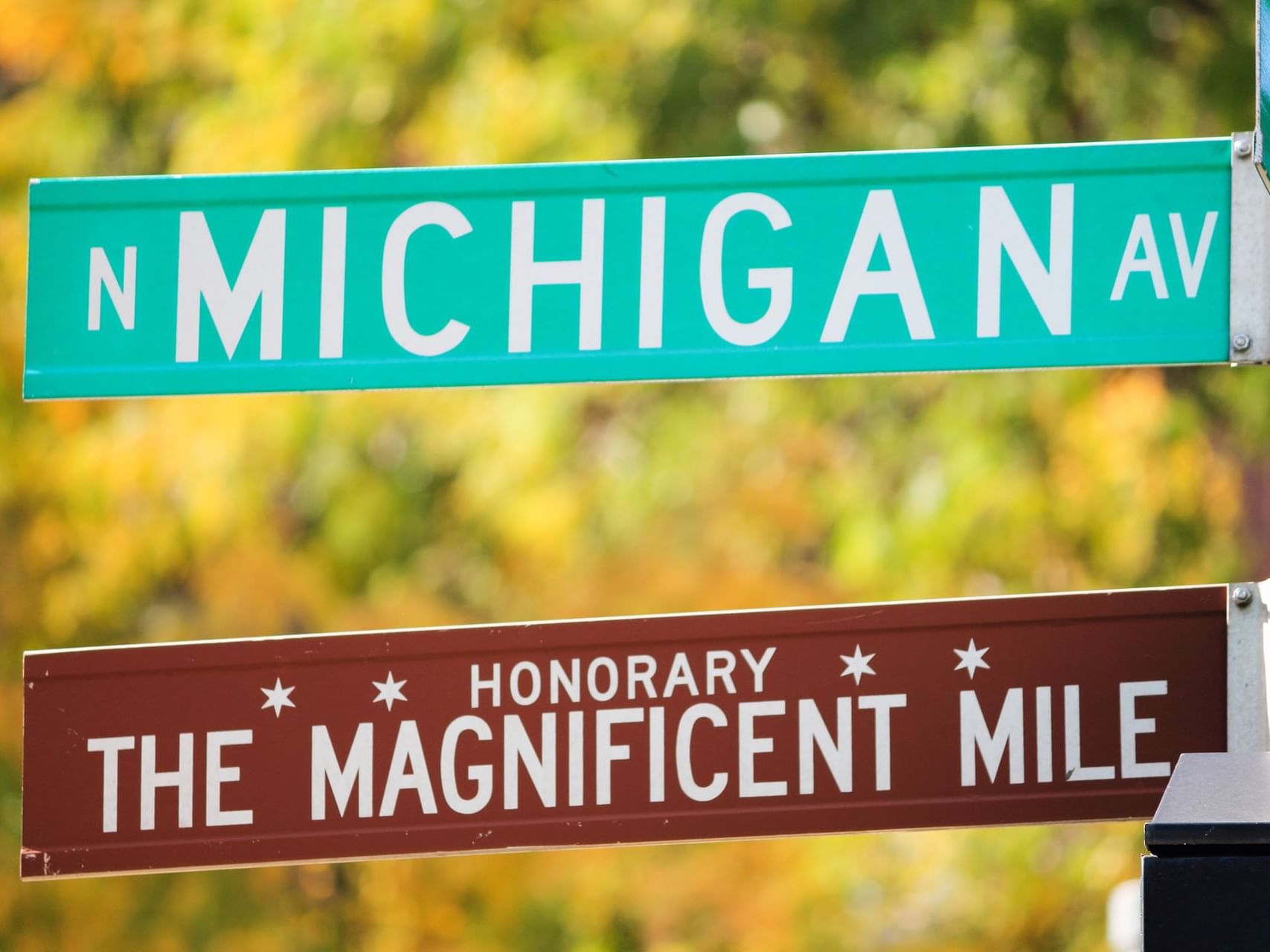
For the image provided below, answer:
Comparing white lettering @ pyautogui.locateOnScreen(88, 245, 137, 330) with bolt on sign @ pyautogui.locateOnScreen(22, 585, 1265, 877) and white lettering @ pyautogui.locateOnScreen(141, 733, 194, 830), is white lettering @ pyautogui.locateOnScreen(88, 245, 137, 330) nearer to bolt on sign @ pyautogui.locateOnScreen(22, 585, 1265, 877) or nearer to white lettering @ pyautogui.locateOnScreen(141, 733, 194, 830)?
bolt on sign @ pyautogui.locateOnScreen(22, 585, 1265, 877)

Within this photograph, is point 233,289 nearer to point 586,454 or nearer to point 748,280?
point 748,280

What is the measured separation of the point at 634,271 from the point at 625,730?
58 cm

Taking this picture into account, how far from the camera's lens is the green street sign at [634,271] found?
92.9 inches

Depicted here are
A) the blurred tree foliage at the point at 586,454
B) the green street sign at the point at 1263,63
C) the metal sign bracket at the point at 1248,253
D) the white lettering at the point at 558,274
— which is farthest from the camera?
the blurred tree foliage at the point at 586,454

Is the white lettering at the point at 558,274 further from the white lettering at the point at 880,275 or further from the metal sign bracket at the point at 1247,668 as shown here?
the metal sign bracket at the point at 1247,668

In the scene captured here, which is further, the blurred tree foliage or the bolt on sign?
the blurred tree foliage

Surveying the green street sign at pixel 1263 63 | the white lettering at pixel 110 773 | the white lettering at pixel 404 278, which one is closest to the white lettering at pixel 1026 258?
the green street sign at pixel 1263 63

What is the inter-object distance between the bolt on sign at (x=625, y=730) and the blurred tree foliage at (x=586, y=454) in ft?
10.9

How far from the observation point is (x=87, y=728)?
2516 mm

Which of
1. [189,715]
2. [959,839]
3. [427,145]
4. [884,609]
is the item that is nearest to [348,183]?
[189,715]

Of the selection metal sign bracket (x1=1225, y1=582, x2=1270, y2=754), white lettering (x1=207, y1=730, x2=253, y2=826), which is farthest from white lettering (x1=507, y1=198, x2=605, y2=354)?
metal sign bracket (x1=1225, y1=582, x2=1270, y2=754)

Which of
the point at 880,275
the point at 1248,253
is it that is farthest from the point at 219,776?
the point at 1248,253

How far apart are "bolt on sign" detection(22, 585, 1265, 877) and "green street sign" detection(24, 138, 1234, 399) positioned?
1.11 ft

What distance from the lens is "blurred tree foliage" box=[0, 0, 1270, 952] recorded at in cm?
578
